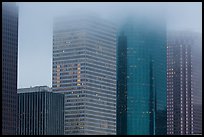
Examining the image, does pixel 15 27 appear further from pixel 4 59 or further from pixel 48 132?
pixel 48 132

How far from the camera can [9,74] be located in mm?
185125

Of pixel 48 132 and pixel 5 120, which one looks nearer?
pixel 5 120

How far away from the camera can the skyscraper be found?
180375 millimetres

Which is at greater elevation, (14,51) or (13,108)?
(14,51)

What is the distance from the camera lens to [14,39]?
191 m

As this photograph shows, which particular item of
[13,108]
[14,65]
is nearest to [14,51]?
[14,65]

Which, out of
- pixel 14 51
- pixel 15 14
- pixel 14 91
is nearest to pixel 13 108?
pixel 14 91

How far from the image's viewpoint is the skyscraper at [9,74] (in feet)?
592

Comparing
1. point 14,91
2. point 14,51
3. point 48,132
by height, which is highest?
point 14,51

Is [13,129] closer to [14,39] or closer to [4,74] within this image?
[4,74]

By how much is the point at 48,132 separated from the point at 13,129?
46.3 feet

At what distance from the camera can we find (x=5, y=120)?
178m

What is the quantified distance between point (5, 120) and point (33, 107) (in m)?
22.4

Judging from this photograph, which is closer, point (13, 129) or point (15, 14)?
point (13, 129)
